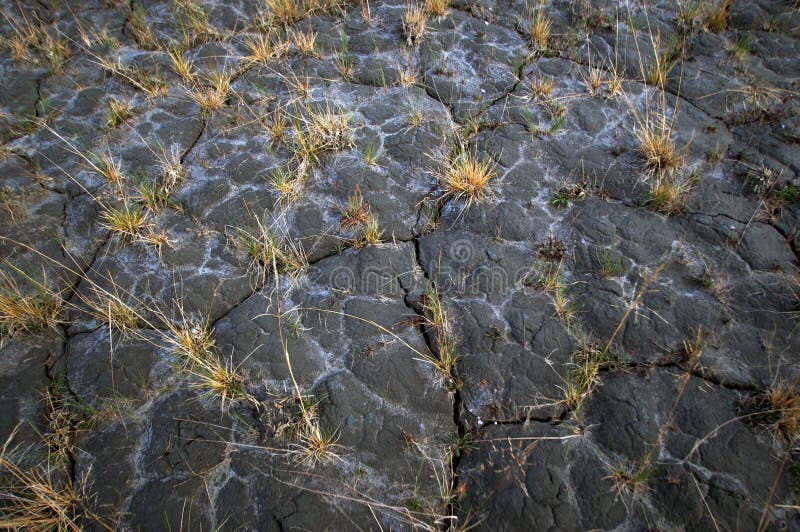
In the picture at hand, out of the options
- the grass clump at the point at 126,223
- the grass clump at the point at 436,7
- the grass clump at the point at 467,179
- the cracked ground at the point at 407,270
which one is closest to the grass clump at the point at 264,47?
the cracked ground at the point at 407,270

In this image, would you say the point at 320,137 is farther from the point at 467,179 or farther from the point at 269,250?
the point at 467,179

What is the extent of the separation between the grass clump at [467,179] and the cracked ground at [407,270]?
0.11ft

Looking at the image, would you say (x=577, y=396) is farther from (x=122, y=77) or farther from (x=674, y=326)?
(x=122, y=77)

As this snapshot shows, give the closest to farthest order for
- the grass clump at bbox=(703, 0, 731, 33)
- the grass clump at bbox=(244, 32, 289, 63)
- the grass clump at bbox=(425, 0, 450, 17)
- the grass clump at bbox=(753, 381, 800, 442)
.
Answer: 1. the grass clump at bbox=(753, 381, 800, 442)
2. the grass clump at bbox=(703, 0, 731, 33)
3. the grass clump at bbox=(244, 32, 289, 63)
4. the grass clump at bbox=(425, 0, 450, 17)

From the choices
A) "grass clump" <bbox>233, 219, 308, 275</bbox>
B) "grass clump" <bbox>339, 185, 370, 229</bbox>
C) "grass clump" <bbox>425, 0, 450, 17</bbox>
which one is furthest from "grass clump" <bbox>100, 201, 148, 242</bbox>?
"grass clump" <bbox>425, 0, 450, 17</bbox>

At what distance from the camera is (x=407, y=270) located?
9.95 ft

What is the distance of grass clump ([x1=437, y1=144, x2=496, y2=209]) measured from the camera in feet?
10.8

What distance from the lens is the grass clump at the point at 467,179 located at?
3285mm

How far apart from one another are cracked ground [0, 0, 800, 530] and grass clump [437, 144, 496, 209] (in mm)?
35

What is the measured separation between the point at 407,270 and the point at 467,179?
76cm

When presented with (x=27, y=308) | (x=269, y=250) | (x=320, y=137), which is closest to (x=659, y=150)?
(x=320, y=137)

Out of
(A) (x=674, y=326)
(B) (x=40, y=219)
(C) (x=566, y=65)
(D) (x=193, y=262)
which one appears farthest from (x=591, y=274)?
(B) (x=40, y=219)

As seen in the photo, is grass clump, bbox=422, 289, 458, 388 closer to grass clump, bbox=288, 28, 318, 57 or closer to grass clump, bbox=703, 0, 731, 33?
grass clump, bbox=288, 28, 318, 57

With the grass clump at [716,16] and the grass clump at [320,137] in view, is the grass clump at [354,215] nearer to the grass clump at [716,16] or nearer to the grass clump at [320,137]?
the grass clump at [320,137]
